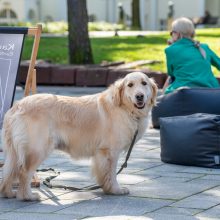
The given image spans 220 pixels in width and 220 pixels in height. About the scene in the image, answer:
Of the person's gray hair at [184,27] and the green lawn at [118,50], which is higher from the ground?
the person's gray hair at [184,27]

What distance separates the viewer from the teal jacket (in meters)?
9.97

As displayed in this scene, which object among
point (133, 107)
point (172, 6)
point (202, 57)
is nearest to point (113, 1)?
point (172, 6)

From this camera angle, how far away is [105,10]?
4631cm

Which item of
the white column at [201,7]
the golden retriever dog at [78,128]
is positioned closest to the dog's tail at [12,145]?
the golden retriever dog at [78,128]

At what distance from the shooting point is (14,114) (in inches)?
249

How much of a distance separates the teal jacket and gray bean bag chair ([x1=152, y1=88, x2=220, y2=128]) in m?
0.35

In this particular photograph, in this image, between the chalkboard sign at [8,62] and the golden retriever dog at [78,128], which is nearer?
the golden retriever dog at [78,128]

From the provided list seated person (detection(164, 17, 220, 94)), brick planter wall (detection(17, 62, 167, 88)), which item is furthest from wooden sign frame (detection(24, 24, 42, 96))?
brick planter wall (detection(17, 62, 167, 88))

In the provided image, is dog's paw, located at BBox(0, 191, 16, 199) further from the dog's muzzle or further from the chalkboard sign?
the dog's muzzle

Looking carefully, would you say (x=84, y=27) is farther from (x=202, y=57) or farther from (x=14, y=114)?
(x=14, y=114)

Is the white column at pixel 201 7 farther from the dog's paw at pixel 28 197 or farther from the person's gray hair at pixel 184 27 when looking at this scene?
the dog's paw at pixel 28 197

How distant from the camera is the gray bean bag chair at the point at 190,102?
9219 millimetres

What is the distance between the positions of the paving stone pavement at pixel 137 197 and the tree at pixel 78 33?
8678 mm

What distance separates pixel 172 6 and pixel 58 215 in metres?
40.2
